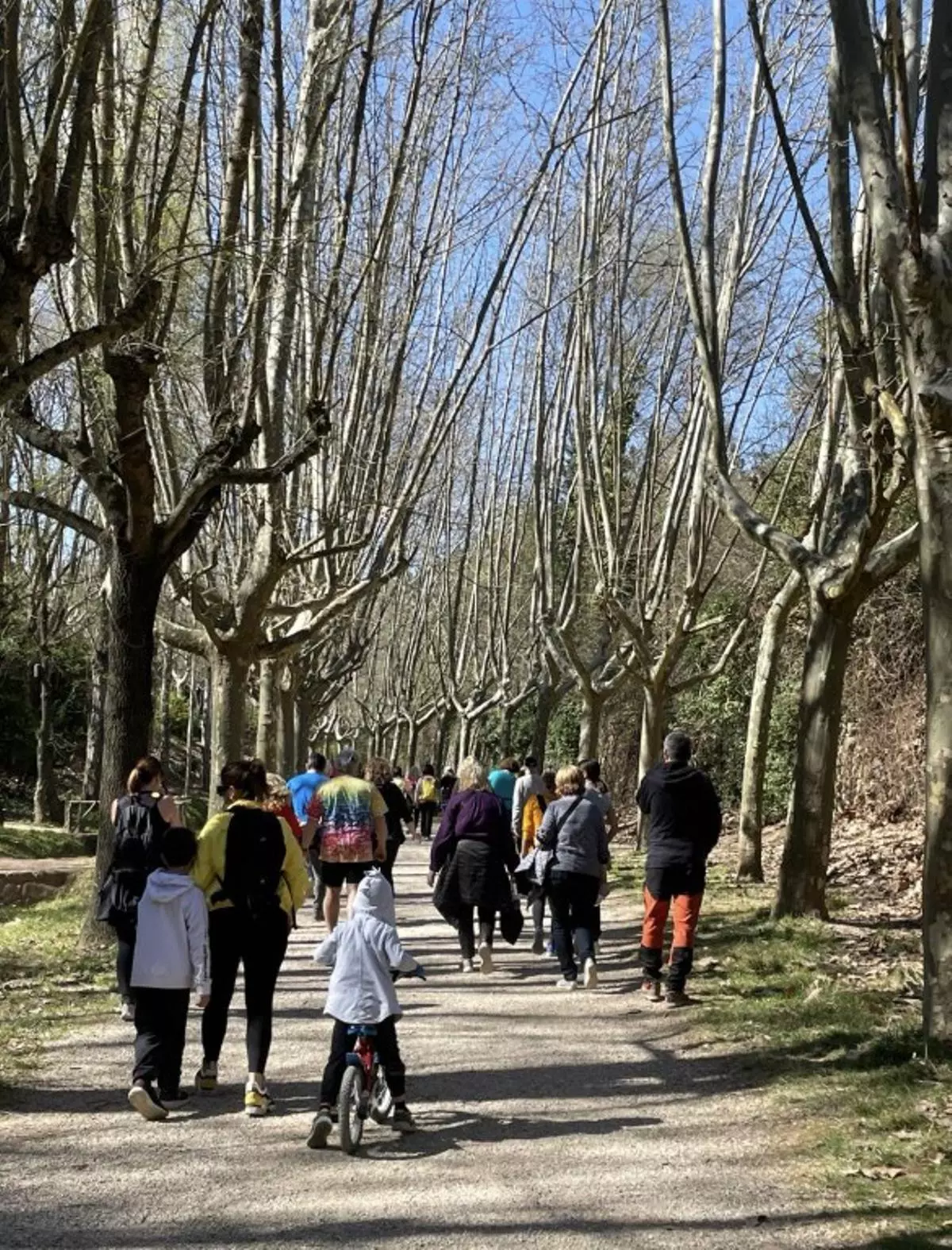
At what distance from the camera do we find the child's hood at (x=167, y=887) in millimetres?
7270

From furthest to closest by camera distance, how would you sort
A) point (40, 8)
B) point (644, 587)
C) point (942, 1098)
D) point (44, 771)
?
point (44, 771) → point (644, 587) → point (40, 8) → point (942, 1098)

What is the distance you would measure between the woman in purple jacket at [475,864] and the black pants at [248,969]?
4.52 meters

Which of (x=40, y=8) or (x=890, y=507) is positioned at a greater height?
(x=40, y=8)

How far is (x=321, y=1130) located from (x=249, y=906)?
128 centimetres

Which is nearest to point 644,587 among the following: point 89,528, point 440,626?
point 89,528

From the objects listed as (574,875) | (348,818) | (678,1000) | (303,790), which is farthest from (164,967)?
(303,790)

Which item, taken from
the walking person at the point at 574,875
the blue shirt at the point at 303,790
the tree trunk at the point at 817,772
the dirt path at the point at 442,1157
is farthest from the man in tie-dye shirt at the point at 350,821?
the tree trunk at the point at 817,772

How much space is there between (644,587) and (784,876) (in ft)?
35.9

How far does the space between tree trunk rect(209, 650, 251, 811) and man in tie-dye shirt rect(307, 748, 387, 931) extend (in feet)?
16.7

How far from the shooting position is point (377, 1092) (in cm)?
705

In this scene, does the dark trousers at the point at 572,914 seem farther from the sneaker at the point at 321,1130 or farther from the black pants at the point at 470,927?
the sneaker at the point at 321,1130

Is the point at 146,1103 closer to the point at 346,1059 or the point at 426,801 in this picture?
the point at 346,1059

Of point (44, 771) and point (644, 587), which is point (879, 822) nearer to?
point (644, 587)

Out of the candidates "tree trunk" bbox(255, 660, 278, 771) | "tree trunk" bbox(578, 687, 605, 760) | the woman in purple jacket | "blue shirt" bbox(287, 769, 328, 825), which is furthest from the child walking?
"tree trunk" bbox(578, 687, 605, 760)
